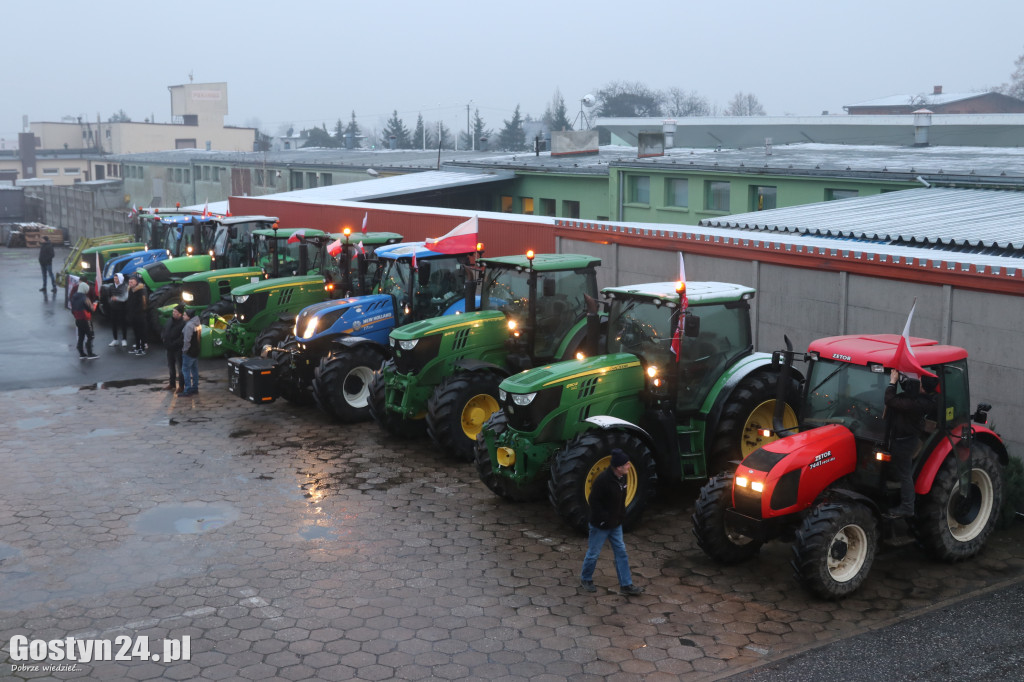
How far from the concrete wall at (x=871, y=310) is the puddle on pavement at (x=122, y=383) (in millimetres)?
8896

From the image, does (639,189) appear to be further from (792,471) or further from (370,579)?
(370,579)

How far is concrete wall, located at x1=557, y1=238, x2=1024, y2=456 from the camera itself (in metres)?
10.7

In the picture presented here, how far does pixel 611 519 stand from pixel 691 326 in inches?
94.9

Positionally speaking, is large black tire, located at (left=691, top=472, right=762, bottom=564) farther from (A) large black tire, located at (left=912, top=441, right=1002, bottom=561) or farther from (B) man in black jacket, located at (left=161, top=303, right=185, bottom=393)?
(B) man in black jacket, located at (left=161, top=303, right=185, bottom=393)

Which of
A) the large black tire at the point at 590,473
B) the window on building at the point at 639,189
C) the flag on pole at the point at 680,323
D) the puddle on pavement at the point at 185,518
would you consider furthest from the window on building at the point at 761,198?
the puddle on pavement at the point at 185,518

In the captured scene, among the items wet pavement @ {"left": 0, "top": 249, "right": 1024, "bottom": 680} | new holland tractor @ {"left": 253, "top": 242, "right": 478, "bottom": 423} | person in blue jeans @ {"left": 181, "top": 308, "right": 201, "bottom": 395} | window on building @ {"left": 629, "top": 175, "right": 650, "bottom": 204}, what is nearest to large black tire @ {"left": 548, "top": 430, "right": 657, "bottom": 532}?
wet pavement @ {"left": 0, "top": 249, "right": 1024, "bottom": 680}

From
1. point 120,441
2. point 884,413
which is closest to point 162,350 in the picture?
point 120,441

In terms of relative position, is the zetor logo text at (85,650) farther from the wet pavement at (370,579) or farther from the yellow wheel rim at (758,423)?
the yellow wheel rim at (758,423)

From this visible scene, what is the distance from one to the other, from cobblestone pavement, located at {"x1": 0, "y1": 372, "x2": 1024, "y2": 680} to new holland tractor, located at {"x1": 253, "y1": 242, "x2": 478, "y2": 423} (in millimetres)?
1897

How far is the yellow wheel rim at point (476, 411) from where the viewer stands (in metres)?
12.7

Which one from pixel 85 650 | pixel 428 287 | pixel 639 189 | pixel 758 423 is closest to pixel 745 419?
pixel 758 423

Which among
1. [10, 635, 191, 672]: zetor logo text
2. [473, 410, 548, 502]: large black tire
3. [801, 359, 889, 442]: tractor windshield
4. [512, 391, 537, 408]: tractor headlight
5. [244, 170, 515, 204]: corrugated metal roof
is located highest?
[244, 170, 515, 204]: corrugated metal roof

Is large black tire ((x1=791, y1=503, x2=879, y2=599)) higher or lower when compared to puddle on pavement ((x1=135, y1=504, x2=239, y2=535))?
higher

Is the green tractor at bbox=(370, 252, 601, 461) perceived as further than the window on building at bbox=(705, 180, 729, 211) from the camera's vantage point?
No
